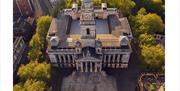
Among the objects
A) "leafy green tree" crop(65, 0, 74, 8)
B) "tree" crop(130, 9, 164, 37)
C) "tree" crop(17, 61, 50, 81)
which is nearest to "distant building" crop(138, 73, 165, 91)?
"tree" crop(130, 9, 164, 37)

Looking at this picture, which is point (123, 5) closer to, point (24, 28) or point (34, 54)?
point (24, 28)

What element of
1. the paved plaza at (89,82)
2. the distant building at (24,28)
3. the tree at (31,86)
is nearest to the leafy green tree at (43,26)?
the distant building at (24,28)

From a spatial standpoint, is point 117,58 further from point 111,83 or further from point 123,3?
point 123,3

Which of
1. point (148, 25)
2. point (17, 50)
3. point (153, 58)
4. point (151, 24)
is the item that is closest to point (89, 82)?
point (153, 58)

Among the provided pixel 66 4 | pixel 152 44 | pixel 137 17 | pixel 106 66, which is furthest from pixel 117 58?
pixel 66 4

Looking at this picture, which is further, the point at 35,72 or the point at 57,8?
the point at 57,8

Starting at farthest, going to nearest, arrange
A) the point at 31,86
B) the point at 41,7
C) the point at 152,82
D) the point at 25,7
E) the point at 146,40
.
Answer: the point at 41,7, the point at 25,7, the point at 146,40, the point at 31,86, the point at 152,82

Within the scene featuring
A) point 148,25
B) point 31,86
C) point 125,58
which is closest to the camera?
point 31,86

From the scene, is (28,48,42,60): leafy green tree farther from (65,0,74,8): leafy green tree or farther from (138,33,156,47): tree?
(138,33,156,47): tree
